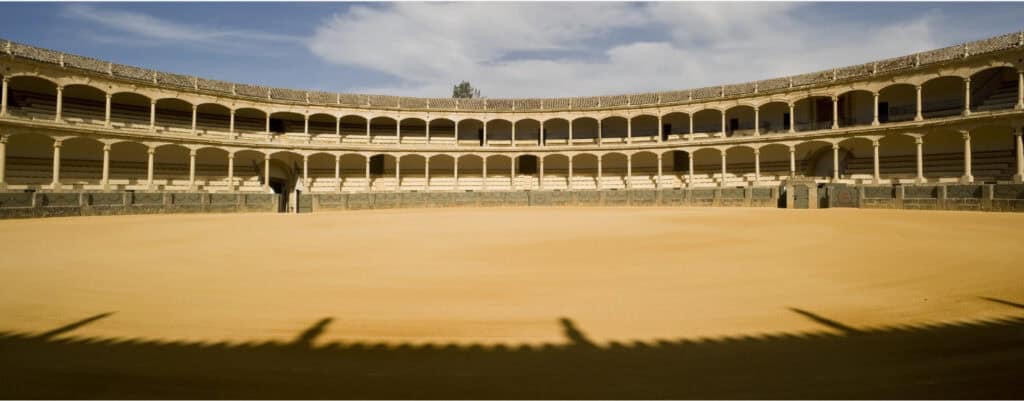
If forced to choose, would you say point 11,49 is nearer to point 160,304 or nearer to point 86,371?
point 160,304

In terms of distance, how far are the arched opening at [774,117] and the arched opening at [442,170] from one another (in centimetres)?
2578

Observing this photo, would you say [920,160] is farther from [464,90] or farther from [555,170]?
[464,90]

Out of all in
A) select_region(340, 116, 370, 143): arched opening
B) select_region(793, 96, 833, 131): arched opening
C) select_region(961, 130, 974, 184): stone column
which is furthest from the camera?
select_region(340, 116, 370, 143): arched opening

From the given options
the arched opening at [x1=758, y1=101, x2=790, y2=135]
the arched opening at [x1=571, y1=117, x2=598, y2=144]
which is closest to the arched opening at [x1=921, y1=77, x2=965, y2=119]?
the arched opening at [x1=758, y1=101, x2=790, y2=135]

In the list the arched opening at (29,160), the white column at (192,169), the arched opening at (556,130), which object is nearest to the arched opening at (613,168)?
the arched opening at (556,130)

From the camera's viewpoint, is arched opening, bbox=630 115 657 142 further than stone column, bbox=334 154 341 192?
Yes

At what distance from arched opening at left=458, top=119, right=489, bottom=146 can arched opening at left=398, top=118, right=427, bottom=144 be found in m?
3.45

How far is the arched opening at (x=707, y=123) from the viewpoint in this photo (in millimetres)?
38062

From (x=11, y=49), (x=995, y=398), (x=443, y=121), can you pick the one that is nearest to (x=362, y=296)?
(x=995, y=398)

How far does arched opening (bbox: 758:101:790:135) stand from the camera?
35188 millimetres

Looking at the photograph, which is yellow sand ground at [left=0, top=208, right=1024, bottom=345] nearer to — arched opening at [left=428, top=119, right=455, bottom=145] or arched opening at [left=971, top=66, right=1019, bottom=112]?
arched opening at [left=971, top=66, right=1019, bottom=112]

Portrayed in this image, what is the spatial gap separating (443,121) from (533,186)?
10677mm

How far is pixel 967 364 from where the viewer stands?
3.42 m

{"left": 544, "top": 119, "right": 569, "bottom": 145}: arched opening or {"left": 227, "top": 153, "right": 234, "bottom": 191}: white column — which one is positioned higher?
{"left": 544, "top": 119, "right": 569, "bottom": 145}: arched opening
